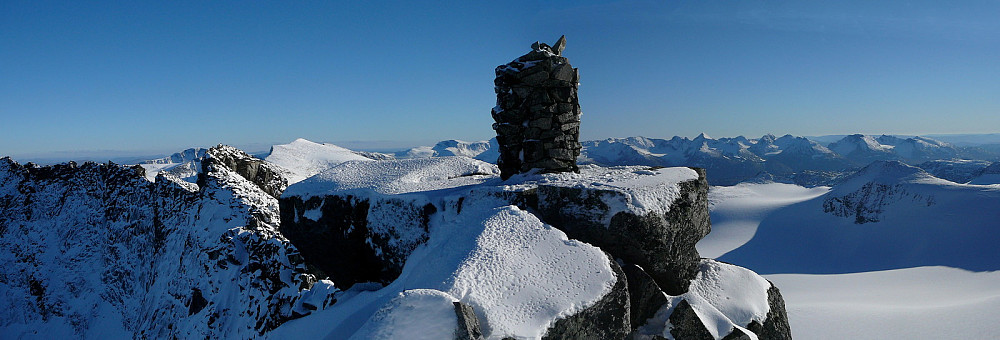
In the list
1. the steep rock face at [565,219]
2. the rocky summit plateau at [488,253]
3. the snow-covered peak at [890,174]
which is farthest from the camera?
the snow-covered peak at [890,174]

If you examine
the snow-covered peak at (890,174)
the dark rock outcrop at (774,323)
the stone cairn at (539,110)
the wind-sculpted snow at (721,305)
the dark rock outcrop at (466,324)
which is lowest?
the snow-covered peak at (890,174)

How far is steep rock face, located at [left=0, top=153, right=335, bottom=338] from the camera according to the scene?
2747cm

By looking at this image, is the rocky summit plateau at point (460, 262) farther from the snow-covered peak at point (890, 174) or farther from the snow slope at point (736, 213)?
the snow-covered peak at point (890, 174)

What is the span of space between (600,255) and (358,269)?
11.0 m

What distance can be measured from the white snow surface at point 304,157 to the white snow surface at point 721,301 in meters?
57.4

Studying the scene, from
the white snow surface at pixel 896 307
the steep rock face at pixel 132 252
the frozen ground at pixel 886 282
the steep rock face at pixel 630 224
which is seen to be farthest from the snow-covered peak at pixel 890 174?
the steep rock face at pixel 132 252

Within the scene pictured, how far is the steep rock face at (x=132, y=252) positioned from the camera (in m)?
27.5

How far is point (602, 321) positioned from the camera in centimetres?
950

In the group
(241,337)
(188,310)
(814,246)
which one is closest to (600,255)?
(241,337)

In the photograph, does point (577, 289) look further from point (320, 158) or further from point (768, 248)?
point (768, 248)

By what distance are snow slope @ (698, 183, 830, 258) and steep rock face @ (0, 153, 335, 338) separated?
82.5 metres

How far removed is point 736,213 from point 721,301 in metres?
127

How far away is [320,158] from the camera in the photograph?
85.9 meters

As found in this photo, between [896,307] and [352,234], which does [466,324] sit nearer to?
[352,234]
